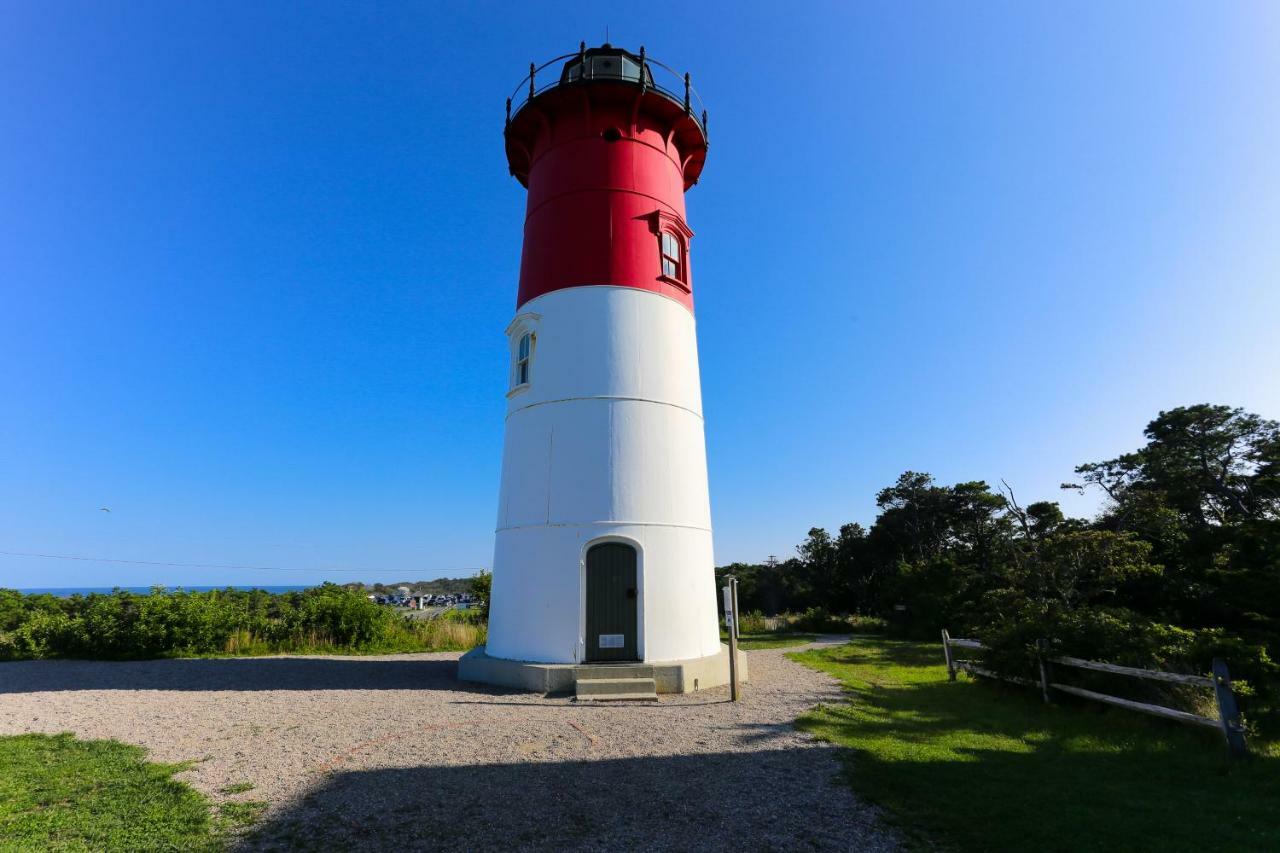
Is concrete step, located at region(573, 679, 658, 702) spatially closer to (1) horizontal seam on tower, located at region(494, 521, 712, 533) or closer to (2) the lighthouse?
(2) the lighthouse

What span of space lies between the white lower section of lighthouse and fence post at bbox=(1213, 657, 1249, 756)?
7.11m

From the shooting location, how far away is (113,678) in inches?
480

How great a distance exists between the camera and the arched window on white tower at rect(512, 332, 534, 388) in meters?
12.6

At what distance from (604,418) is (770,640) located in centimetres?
1427

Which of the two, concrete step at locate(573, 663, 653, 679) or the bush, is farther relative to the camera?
the bush

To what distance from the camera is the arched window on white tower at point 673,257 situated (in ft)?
42.6

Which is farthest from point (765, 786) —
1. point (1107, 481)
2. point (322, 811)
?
point (1107, 481)

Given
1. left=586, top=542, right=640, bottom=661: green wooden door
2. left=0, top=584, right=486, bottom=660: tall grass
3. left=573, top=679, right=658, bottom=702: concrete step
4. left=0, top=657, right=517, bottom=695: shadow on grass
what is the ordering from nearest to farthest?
left=573, top=679, right=658, bottom=702: concrete step, left=586, top=542, right=640, bottom=661: green wooden door, left=0, top=657, right=517, bottom=695: shadow on grass, left=0, top=584, right=486, bottom=660: tall grass

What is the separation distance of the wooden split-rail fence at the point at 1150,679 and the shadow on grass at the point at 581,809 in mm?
4582

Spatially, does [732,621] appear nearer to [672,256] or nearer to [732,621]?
[732,621]

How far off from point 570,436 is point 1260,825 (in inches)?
381

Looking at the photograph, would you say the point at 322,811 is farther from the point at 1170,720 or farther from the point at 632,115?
the point at 632,115

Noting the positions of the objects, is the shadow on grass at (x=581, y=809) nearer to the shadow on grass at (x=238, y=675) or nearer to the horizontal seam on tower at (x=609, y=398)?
the shadow on grass at (x=238, y=675)

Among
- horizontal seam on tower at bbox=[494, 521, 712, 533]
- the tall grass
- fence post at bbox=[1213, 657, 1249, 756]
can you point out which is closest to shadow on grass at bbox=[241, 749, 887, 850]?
fence post at bbox=[1213, 657, 1249, 756]
